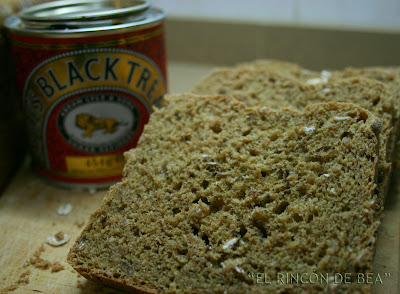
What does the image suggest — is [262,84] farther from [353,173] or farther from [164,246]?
[164,246]

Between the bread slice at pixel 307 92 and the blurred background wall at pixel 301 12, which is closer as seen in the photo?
the bread slice at pixel 307 92

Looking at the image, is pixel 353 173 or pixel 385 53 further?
pixel 385 53

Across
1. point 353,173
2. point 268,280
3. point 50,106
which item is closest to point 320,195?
point 353,173

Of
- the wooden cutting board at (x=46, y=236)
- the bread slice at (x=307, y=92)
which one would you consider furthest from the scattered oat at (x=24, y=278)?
the bread slice at (x=307, y=92)

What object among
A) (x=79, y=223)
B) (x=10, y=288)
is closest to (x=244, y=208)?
(x=79, y=223)

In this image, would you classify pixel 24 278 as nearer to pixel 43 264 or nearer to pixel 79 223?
pixel 43 264

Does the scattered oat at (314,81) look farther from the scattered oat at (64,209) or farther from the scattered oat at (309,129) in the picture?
the scattered oat at (64,209)

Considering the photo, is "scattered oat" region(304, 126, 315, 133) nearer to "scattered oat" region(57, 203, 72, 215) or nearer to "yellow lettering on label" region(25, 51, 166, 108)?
"yellow lettering on label" region(25, 51, 166, 108)
